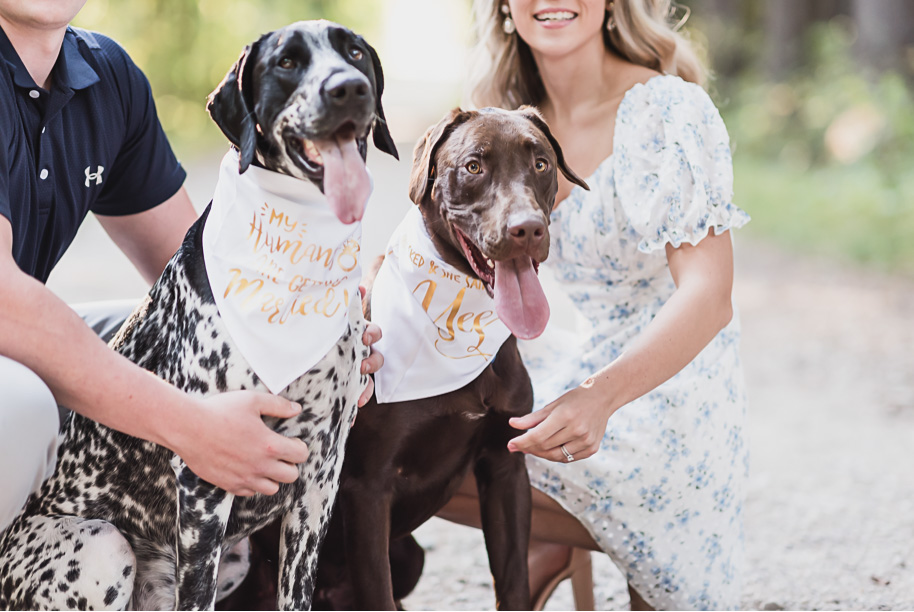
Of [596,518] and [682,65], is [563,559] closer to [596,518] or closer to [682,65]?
[596,518]

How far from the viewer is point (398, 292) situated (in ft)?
7.94

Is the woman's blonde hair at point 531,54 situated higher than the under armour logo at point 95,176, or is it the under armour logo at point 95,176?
the woman's blonde hair at point 531,54

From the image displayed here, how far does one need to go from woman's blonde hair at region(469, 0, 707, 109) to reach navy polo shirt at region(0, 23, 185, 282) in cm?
105

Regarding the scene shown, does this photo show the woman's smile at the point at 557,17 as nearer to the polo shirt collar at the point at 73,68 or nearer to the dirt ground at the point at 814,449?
the polo shirt collar at the point at 73,68

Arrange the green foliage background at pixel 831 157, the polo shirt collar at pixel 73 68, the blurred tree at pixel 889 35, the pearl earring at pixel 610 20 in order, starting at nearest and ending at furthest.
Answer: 1. the polo shirt collar at pixel 73 68
2. the pearl earring at pixel 610 20
3. the green foliage background at pixel 831 157
4. the blurred tree at pixel 889 35

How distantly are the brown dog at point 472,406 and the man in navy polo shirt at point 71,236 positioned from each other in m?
0.25

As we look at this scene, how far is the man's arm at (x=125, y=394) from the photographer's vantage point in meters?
1.93

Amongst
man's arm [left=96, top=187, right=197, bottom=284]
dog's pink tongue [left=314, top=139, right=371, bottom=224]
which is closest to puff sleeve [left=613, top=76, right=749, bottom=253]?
dog's pink tongue [left=314, top=139, right=371, bottom=224]

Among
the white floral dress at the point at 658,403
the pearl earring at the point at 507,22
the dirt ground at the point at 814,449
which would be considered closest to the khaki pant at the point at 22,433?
the white floral dress at the point at 658,403

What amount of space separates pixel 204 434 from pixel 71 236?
1.02m

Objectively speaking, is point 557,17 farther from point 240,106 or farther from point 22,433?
point 22,433

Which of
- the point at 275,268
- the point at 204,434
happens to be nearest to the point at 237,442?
the point at 204,434

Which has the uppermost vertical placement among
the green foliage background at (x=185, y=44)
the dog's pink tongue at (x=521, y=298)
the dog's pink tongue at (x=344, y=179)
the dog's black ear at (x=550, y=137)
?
the green foliage background at (x=185, y=44)

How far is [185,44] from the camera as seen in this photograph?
18031 mm
